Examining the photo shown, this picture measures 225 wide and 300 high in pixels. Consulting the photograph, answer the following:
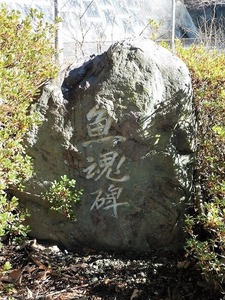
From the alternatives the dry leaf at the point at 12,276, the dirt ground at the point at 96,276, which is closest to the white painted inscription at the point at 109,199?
the dirt ground at the point at 96,276

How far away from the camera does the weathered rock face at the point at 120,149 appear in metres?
3.09

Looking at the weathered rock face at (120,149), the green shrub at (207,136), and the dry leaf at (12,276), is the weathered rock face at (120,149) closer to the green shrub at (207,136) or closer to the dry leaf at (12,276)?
the green shrub at (207,136)

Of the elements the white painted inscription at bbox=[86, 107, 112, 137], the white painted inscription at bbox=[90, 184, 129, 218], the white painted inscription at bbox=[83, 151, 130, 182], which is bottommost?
the white painted inscription at bbox=[90, 184, 129, 218]

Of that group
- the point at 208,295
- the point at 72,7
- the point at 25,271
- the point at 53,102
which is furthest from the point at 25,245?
the point at 72,7

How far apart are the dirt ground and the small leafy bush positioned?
1.12 feet

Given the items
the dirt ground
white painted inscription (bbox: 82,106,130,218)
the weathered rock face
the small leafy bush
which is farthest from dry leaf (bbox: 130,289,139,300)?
the small leafy bush

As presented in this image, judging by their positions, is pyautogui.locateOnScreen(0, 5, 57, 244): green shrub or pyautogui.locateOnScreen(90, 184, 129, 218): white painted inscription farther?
pyautogui.locateOnScreen(90, 184, 129, 218): white painted inscription

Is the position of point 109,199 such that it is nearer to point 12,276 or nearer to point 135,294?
point 135,294

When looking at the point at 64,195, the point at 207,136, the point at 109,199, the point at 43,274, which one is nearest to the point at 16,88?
the point at 64,195

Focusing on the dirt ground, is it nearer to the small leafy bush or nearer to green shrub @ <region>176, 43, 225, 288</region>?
green shrub @ <region>176, 43, 225, 288</region>

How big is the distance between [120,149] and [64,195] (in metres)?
0.53

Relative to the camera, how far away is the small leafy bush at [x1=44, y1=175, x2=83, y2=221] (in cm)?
318

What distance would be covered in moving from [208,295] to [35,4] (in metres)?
5.62

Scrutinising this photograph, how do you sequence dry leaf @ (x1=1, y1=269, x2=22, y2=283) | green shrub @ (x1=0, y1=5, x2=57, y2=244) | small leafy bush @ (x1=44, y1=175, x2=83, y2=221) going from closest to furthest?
green shrub @ (x1=0, y1=5, x2=57, y2=244) < dry leaf @ (x1=1, y1=269, x2=22, y2=283) < small leafy bush @ (x1=44, y1=175, x2=83, y2=221)
